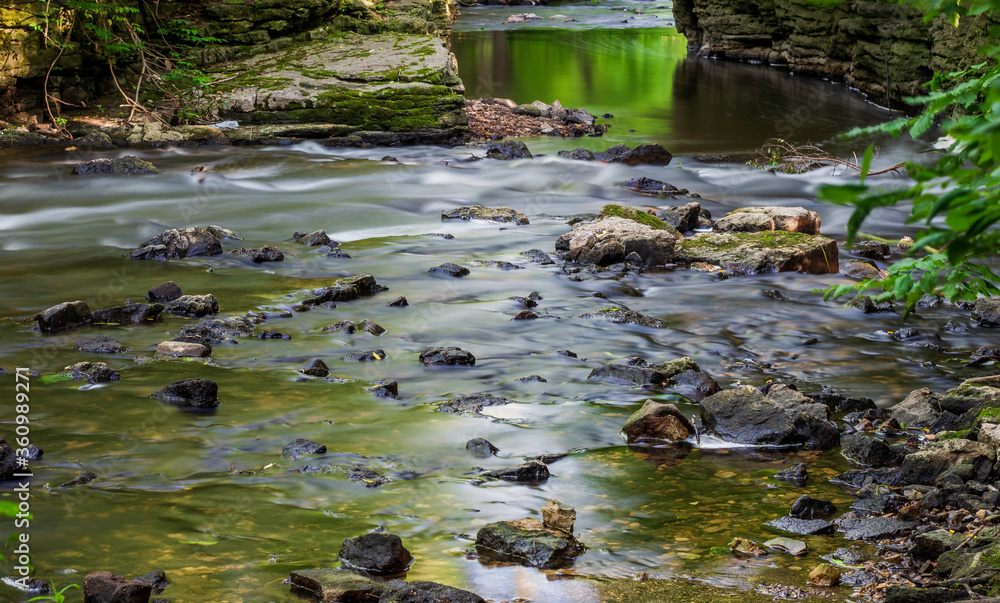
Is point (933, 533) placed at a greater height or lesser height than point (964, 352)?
greater

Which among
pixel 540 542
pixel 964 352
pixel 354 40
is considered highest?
pixel 354 40

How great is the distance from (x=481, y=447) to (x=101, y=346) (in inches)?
122

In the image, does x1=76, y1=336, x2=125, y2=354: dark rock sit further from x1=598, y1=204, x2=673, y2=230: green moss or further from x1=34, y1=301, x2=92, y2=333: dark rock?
x1=598, y1=204, x2=673, y2=230: green moss

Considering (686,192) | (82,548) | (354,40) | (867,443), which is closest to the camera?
(82,548)

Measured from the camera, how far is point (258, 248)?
30.5ft

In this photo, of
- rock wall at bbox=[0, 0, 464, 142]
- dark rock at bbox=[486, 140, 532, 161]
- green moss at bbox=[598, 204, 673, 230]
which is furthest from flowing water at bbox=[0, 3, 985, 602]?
rock wall at bbox=[0, 0, 464, 142]

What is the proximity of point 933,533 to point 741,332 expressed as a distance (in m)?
3.74

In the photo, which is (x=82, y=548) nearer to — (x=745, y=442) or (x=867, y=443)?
(x=745, y=442)

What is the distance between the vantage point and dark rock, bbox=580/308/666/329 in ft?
24.0

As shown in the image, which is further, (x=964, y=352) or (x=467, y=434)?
(x=964, y=352)

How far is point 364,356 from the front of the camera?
6.16m

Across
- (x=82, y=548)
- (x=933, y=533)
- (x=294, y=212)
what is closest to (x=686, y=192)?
(x=294, y=212)

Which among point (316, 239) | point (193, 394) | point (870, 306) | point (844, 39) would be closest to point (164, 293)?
point (193, 394)

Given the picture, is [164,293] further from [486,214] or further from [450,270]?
[486,214]
